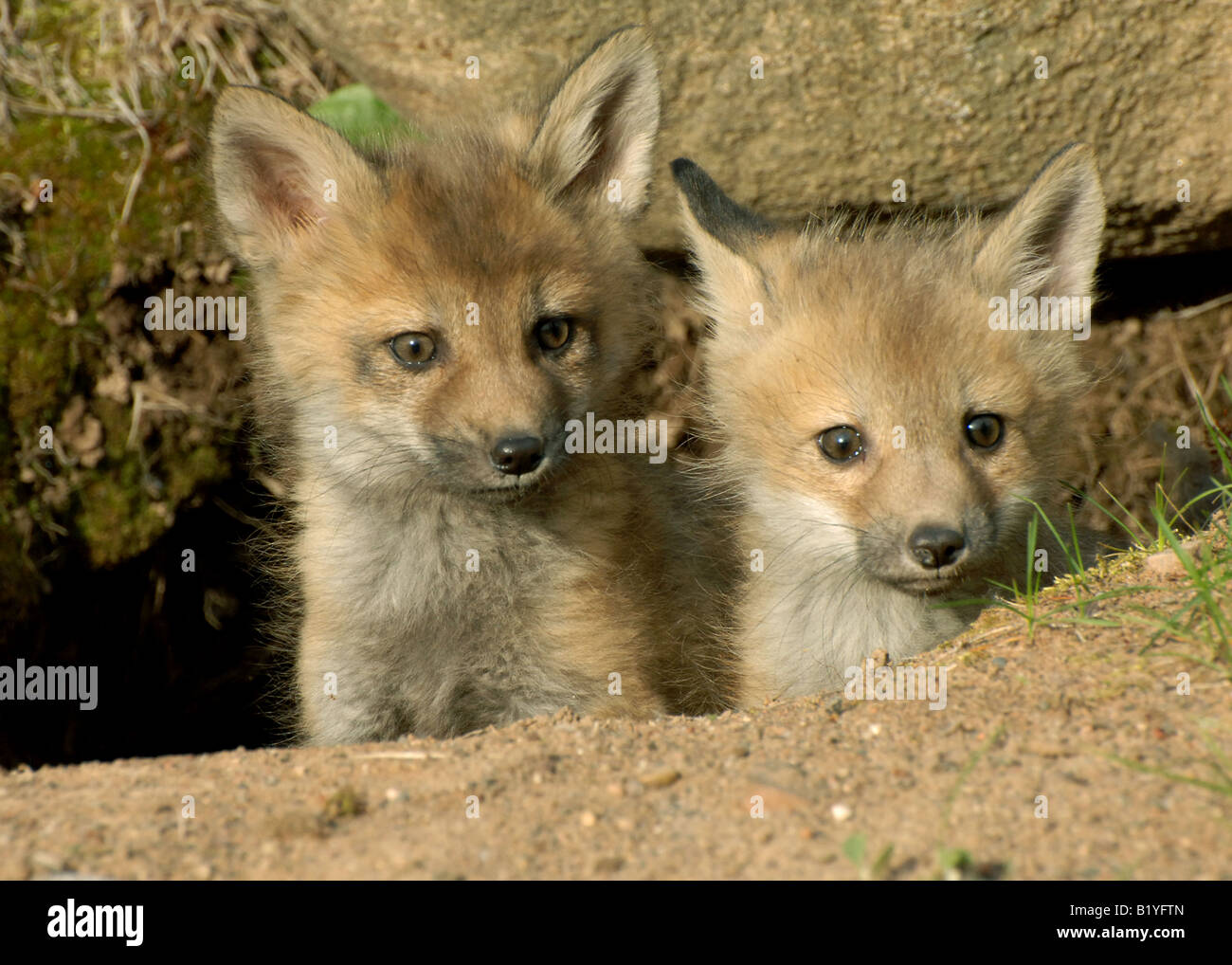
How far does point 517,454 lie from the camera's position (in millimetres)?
3275

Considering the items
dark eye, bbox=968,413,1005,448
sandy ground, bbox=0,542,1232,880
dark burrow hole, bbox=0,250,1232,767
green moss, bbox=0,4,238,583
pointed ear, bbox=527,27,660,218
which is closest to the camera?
sandy ground, bbox=0,542,1232,880

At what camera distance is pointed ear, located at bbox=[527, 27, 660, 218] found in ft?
12.7

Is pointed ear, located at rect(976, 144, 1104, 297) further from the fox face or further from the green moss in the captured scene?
the green moss

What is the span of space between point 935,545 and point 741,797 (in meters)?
1.12

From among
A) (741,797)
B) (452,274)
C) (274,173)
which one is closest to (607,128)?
(452,274)

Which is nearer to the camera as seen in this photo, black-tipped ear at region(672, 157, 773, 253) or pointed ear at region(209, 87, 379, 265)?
pointed ear at region(209, 87, 379, 265)

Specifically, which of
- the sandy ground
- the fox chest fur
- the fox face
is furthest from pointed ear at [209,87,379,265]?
the sandy ground

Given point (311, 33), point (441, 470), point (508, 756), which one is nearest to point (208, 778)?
point (508, 756)

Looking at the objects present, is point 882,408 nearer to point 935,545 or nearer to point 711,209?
point 935,545

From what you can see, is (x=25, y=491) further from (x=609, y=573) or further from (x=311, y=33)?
(x=609, y=573)

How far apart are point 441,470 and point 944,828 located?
1858 mm

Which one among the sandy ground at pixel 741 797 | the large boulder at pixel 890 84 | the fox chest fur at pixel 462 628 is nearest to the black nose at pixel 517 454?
the fox chest fur at pixel 462 628

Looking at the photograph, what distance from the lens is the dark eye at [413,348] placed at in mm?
3535

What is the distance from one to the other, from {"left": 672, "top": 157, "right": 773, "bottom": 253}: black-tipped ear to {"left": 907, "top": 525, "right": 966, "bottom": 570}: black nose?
1.28 m
